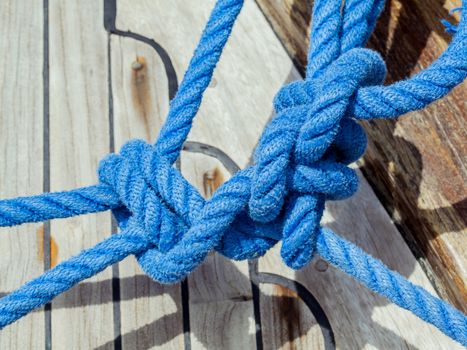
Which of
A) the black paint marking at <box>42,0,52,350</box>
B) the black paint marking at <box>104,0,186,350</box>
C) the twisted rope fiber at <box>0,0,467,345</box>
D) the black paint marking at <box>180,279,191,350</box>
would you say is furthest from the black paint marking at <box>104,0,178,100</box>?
the black paint marking at <box>180,279,191,350</box>

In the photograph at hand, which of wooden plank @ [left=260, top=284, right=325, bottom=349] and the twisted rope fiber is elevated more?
the twisted rope fiber

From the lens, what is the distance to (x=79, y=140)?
1359 mm

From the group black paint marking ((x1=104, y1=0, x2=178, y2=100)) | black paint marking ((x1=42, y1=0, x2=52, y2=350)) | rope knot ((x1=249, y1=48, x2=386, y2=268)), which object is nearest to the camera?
rope knot ((x1=249, y1=48, x2=386, y2=268))

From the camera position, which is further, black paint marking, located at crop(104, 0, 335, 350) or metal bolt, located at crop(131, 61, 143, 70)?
metal bolt, located at crop(131, 61, 143, 70)

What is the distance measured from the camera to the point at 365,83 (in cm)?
104

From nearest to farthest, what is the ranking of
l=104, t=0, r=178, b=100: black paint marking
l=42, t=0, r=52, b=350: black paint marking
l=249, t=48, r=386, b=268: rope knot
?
l=249, t=48, r=386, b=268: rope knot, l=42, t=0, r=52, b=350: black paint marking, l=104, t=0, r=178, b=100: black paint marking

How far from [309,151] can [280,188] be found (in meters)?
0.07

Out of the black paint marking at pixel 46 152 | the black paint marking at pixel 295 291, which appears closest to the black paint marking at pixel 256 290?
the black paint marking at pixel 295 291

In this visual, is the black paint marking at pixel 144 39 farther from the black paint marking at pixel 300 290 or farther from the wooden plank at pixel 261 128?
the black paint marking at pixel 300 290

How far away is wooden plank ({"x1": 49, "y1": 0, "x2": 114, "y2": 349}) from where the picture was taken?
3.95ft

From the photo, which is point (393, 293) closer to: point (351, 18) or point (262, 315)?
point (262, 315)

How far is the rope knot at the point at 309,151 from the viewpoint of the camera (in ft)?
3.20

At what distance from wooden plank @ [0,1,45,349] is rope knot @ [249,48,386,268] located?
476 millimetres

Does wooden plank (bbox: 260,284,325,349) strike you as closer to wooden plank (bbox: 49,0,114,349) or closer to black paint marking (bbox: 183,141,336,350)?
black paint marking (bbox: 183,141,336,350)
